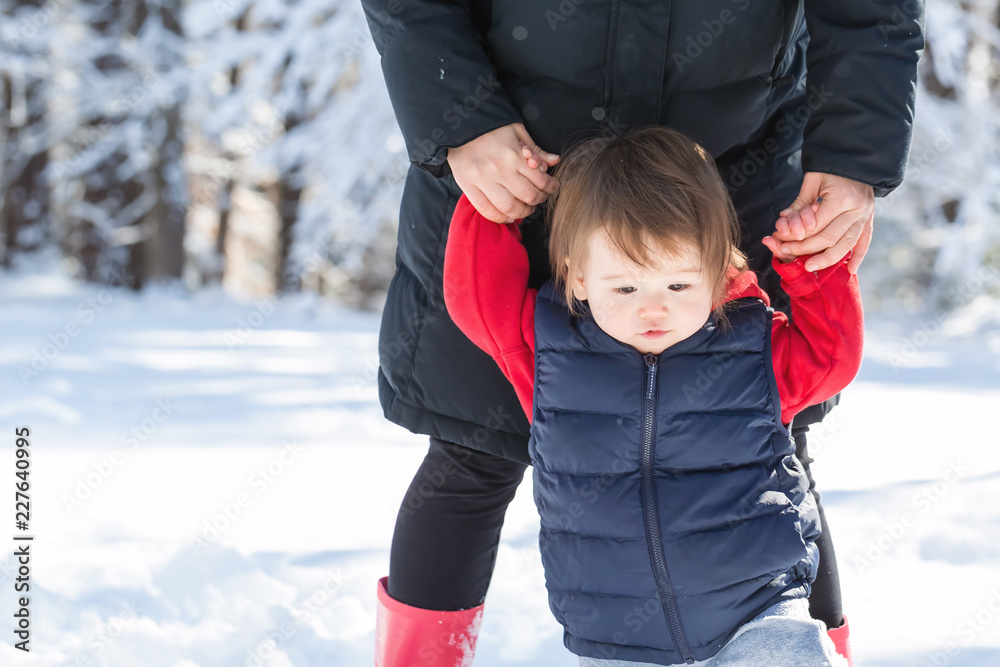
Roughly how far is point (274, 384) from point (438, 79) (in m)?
3.60

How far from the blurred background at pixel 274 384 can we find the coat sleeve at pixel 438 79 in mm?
1181

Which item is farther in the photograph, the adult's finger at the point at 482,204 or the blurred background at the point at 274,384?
the blurred background at the point at 274,384

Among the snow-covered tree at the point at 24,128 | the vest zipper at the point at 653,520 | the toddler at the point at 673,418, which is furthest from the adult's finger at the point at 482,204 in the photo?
the snow-covered tree at the point at 24,128

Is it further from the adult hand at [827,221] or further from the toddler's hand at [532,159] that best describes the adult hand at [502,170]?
the adult hand at [827,221]

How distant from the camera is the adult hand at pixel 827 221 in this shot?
1296 mm

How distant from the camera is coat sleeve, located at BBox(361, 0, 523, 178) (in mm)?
1288

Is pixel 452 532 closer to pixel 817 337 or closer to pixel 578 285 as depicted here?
pixel 578 285

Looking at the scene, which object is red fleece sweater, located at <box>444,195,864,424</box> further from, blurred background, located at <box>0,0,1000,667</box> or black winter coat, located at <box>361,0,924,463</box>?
blurred background, located at <box>0,0,1000,667</box>

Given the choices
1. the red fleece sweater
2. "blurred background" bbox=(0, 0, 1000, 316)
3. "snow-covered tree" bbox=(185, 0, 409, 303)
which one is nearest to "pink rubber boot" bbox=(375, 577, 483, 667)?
the red fleece sweater

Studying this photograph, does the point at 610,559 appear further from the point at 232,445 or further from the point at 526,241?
the point at 232,445

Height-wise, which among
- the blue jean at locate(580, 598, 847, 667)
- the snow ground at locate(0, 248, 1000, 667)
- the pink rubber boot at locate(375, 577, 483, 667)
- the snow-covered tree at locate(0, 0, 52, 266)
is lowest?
the snow-covered tree at locate(0, 0, 52, 266)

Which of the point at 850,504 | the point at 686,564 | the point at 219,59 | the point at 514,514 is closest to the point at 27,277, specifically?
the point at 219,59

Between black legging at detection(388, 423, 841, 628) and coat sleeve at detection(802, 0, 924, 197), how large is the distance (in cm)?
49

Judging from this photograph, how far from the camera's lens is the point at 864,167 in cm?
128
